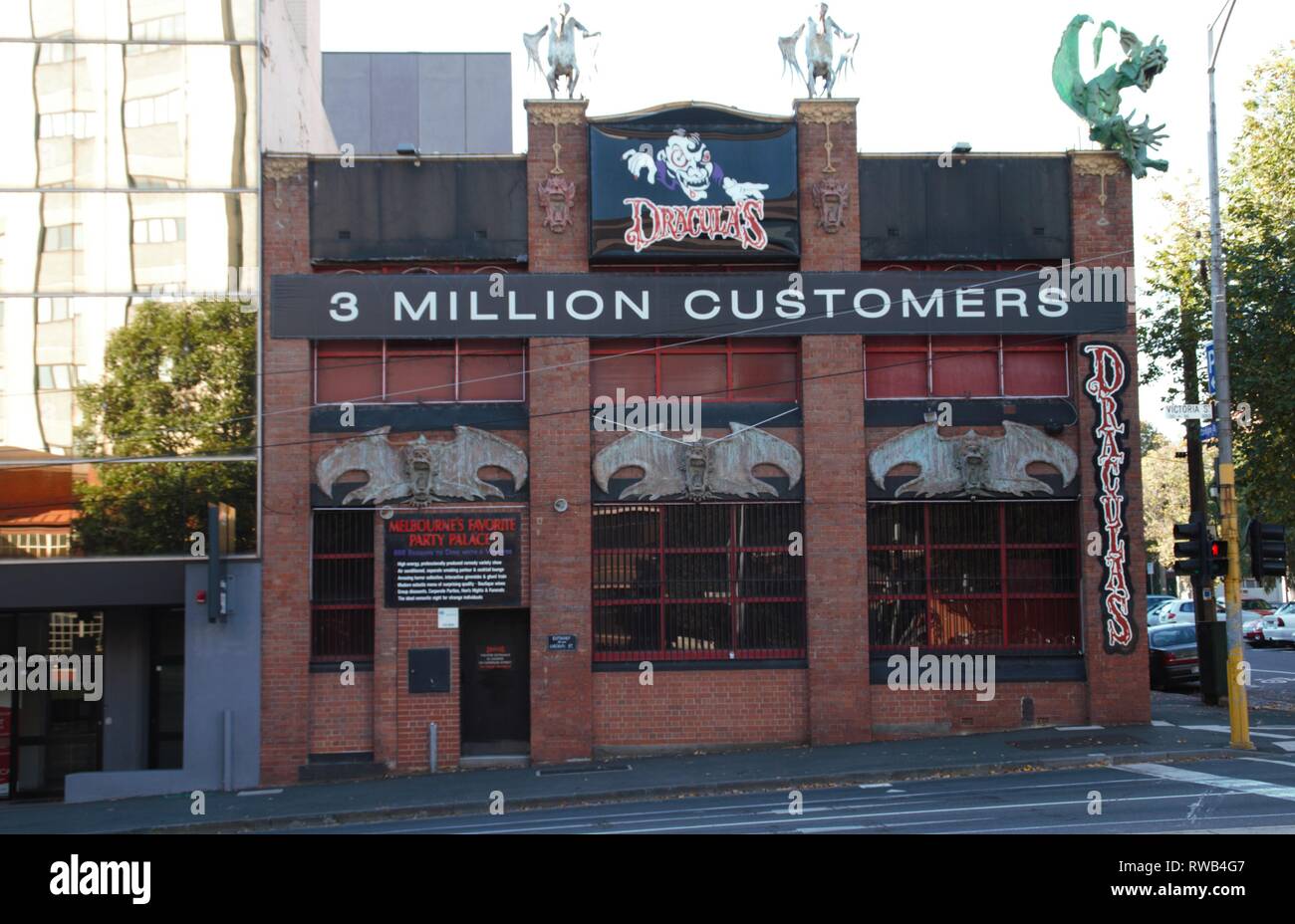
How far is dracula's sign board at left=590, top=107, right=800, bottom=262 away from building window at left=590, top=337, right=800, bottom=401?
1.46 meters

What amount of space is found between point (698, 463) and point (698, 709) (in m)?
4.03

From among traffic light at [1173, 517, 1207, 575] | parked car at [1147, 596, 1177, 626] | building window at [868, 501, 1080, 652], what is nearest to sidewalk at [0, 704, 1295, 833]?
building window at [868, 501, 1080, 652]

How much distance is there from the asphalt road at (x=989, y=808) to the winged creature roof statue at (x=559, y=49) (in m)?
11.8

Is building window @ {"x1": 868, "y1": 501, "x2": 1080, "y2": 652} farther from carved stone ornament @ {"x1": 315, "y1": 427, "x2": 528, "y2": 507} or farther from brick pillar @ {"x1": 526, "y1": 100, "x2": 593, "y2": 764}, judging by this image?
carved stone ornament @ {"x1": 315, "y1": 427, "x2": 528, "y2": 507}

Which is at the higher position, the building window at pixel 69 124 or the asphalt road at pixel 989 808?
the building window at pixel 69 124

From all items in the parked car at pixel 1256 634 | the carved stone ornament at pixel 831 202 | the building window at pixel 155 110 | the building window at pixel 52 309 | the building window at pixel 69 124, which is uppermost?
the building window at pixel 155 110

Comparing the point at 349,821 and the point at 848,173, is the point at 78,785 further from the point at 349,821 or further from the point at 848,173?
the point at 848,173

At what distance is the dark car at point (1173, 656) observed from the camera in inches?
1021

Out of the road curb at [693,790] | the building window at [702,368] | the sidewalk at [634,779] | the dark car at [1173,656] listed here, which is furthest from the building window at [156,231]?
the dark car at [1173,656]

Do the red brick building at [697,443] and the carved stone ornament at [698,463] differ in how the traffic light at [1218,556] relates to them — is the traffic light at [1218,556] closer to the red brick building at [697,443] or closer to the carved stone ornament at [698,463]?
the red brick building at [697,443]

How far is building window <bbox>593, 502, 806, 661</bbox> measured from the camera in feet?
63.7

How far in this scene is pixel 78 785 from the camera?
18.2 metres

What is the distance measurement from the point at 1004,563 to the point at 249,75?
15160 millimetres

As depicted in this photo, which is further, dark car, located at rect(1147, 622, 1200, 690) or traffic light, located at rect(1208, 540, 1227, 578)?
dark car, located at rect(1147, 622, 1200, 690)
